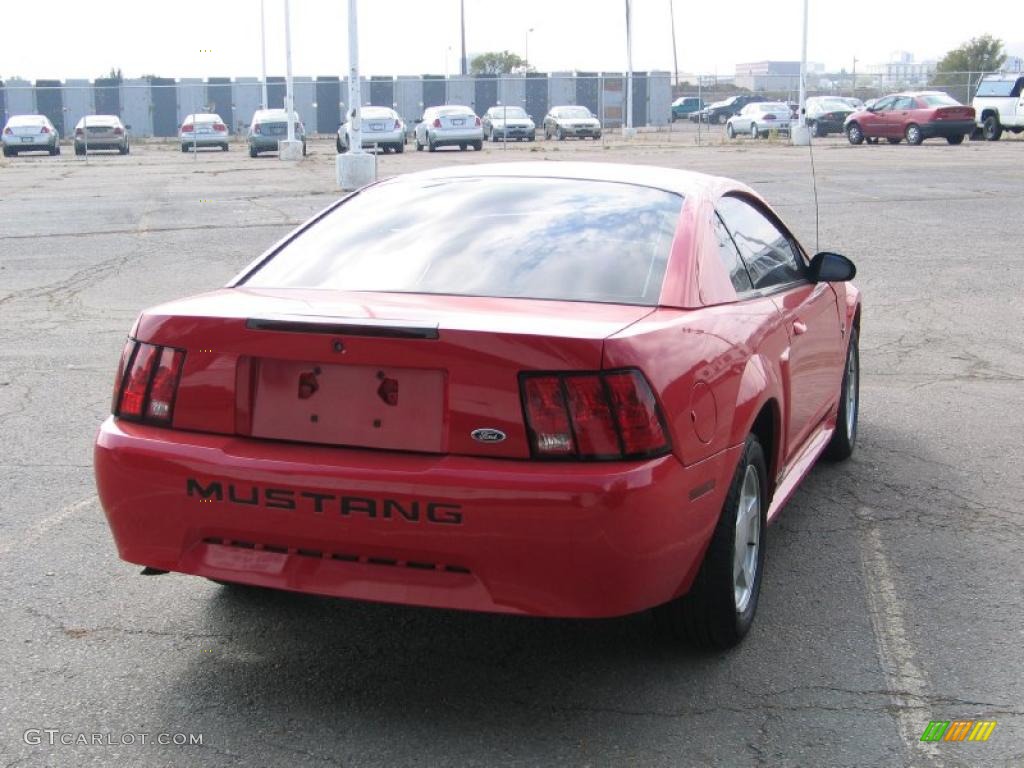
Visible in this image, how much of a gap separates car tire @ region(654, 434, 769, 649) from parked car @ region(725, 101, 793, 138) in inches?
1803

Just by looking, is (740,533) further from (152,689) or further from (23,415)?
(23,415)

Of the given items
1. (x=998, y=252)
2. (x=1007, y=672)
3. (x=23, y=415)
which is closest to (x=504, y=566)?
(x=1007, y=672)

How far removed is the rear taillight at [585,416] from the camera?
3.45m

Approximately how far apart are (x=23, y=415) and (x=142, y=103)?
64691mm

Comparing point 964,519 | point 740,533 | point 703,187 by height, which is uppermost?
point 703,187

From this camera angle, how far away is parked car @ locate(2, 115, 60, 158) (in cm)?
4388

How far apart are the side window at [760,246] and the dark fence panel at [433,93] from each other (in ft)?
212

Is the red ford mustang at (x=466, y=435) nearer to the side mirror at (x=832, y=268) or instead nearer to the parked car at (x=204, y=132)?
the side mirror at (x=832, y=268)

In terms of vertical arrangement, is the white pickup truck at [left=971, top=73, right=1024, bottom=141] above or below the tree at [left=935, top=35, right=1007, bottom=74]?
below

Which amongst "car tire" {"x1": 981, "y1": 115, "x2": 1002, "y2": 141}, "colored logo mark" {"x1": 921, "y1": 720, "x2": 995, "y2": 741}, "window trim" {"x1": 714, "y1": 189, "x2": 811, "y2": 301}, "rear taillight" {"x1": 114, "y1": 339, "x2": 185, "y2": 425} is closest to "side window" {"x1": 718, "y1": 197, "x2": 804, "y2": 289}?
"window trim" {"x1": 714, "y1": 189, "x2": 811, "y2": 301}

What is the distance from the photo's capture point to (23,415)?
7.29 metres

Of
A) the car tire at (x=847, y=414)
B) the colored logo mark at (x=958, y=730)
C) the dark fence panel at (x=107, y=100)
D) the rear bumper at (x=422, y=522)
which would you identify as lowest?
the colored logo mark at (x=958, y=730)

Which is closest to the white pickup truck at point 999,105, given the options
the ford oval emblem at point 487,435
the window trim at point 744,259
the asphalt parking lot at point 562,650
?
the asphalt parking lot at point 562,650

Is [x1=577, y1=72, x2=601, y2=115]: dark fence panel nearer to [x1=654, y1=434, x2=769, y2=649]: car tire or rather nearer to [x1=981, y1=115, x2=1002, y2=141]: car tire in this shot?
[x1=981, y1=115, x2=1002, y2=141]: car tire
